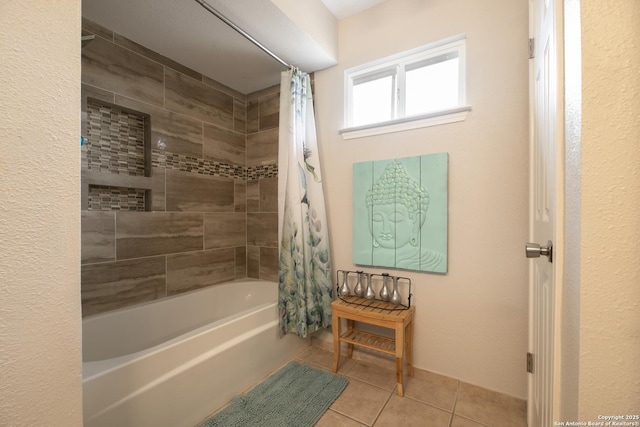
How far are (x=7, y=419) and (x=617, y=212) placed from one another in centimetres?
129

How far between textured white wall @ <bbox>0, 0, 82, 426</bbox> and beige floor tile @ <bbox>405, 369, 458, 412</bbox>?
158 centimetres

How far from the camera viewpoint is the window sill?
5.20 feet

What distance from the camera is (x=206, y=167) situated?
227 cm

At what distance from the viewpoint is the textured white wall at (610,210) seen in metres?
0.43

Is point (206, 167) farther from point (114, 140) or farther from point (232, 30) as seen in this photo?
point (232, 30)

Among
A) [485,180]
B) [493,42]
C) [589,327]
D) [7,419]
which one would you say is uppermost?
[493,42]

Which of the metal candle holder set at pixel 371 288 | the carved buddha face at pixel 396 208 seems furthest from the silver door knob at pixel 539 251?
the metal candle holder set at pixel 371 288

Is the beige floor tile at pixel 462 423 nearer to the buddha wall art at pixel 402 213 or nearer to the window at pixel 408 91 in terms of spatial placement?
Result: the buddha wall art at pixel 402 213

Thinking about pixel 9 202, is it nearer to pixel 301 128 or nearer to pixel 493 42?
pixel 301 128

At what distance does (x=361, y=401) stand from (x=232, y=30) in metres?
2.41

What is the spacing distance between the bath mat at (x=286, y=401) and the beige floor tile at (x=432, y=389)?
1.38ft

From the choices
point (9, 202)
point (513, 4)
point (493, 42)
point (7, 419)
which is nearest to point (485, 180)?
point (493, 42)

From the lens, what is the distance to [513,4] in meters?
1.44

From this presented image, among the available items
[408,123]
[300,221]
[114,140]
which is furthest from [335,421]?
[114,140]
